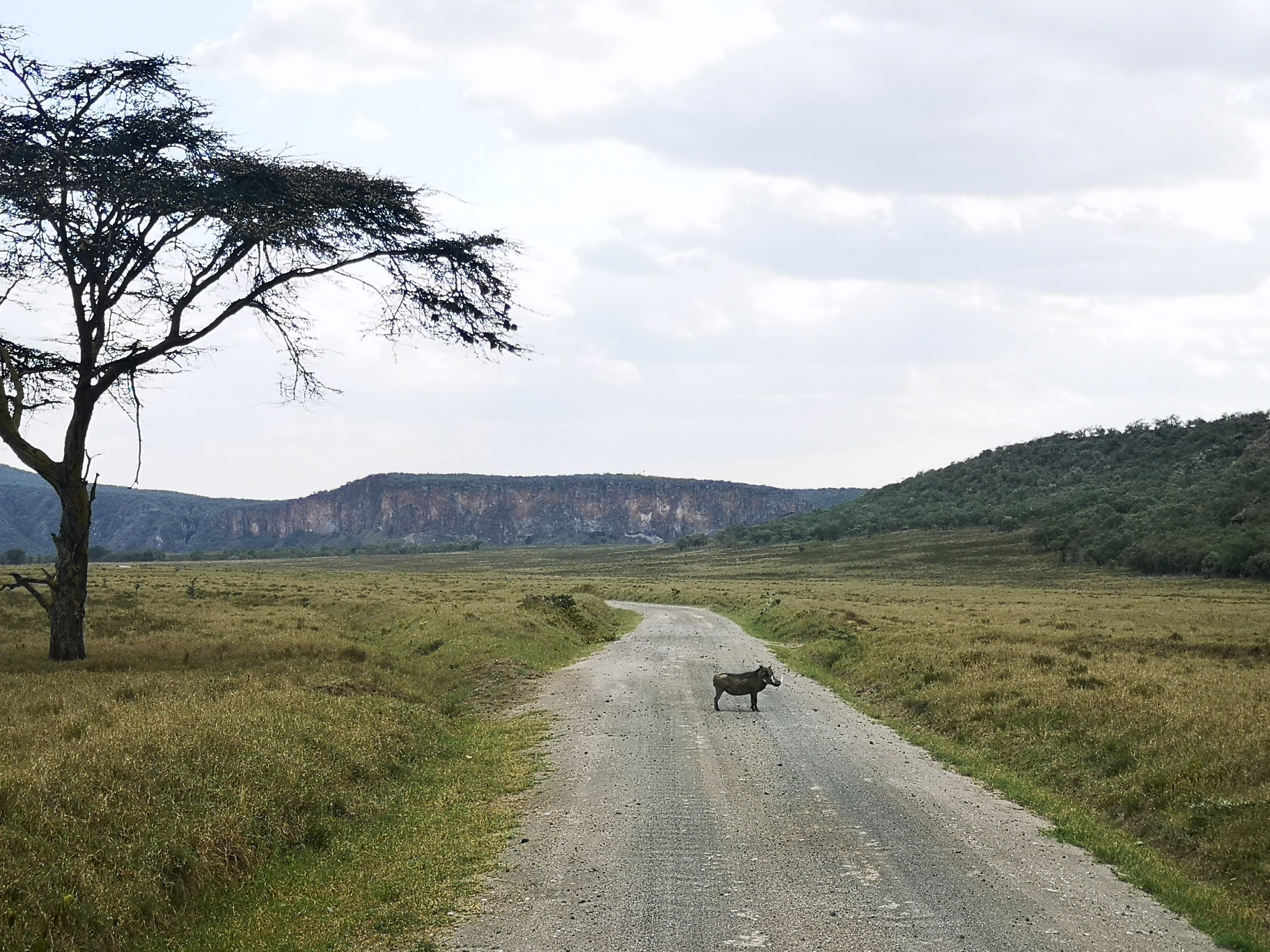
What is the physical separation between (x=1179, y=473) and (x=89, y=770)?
123 metres

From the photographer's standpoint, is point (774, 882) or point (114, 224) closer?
point (774, 882)

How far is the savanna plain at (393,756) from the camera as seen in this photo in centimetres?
762

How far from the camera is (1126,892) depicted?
8.41 m

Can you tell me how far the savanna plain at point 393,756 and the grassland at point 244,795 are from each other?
3 centimetres

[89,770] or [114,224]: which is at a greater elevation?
[114,224]

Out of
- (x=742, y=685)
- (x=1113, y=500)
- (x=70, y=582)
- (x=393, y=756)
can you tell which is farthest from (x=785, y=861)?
(x=1113, y=500)

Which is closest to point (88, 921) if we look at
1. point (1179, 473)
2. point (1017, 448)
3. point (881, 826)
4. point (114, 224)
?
point (881, 826)

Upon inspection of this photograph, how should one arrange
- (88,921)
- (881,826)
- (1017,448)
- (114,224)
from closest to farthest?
1. (88,921)
2. (881,826)
3. (114,224)
4. (1017,448)

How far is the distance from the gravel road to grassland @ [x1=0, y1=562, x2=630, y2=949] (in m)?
0.81

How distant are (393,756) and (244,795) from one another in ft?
11.7

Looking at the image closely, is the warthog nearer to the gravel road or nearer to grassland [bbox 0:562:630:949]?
the gravel road

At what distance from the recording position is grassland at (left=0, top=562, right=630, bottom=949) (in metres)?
7.28

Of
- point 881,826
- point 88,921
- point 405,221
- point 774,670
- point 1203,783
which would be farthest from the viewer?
point 774,670

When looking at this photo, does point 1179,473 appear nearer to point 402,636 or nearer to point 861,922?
point 402,636
